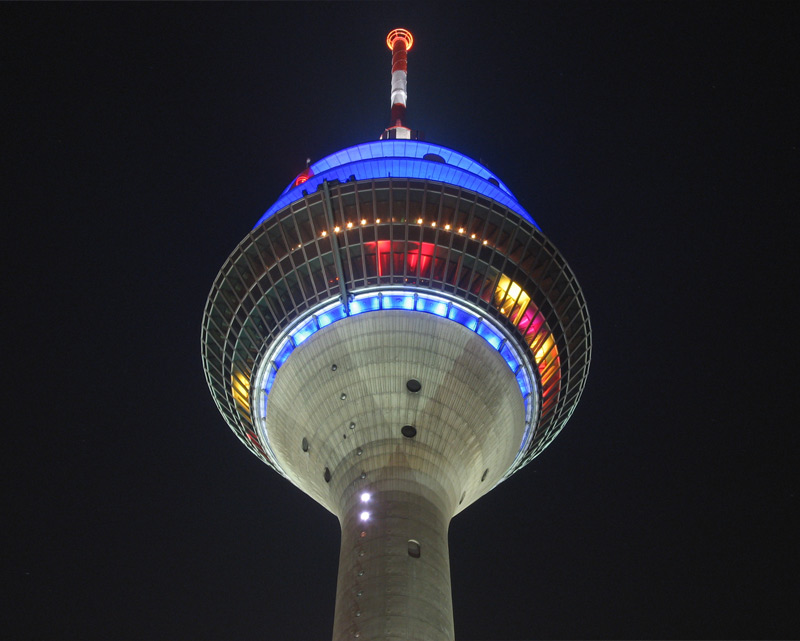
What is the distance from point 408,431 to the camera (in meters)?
32.7

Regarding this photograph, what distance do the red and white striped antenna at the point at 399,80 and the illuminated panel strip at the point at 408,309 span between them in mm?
18010

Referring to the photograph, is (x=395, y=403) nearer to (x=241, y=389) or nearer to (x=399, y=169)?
(x=241, y=389)

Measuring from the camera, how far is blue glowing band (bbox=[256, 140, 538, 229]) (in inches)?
1458

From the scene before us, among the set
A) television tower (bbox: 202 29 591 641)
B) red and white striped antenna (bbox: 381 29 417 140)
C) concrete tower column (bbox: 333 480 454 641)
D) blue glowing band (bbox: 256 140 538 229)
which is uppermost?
red and white striped antenna (bbox: 381 29 417 140)

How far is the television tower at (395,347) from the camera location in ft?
105

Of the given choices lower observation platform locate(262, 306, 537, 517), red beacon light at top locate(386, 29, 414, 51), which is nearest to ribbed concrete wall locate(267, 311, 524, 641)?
lower observation platform locate(262, 306, 537, 517)

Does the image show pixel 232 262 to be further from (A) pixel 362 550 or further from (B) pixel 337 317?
(A) pixel 362 550

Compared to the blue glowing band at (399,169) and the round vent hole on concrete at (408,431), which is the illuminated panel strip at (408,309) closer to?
the round vent hole on concrete at (408,431)

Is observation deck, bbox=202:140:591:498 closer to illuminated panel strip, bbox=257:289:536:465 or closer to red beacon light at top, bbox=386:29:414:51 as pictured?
illuminated panel strip, bbox=257:289:536:465

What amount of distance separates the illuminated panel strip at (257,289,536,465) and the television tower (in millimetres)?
63

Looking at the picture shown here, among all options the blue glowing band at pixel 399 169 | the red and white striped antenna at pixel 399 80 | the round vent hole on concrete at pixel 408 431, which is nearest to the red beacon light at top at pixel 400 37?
the red and white striped antenna at pixel 399 80

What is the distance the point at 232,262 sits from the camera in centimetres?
3719

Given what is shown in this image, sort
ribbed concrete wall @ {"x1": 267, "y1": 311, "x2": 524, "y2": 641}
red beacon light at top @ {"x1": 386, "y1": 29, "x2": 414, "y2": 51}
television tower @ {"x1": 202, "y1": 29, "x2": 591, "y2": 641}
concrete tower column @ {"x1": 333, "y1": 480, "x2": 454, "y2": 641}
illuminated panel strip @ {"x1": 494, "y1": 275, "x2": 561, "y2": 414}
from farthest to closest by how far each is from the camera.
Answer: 1. red beacon light at top @ {"x1": 386, "y1": 29, "x2": 414, "y2": 51}
2. illuminated panel strip @ {"x1": 494, "y1": 275, "x2": 561, "y2": 414}
3. television tower @ {"x1": 202, "y1": 29, "x2": 591, "y2": 641}
4. ribbed concrete wall @ {"x1": 267, "y1": 311, "x2": 524, "y2": 641}
5. concrete tower column @ {"x1": 333, "y1": 480, "x2": 454, "y2": 641}

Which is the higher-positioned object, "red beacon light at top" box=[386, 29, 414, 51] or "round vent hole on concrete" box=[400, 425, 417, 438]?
"red beacon light at top" box=[386, 29, 414, 51]
